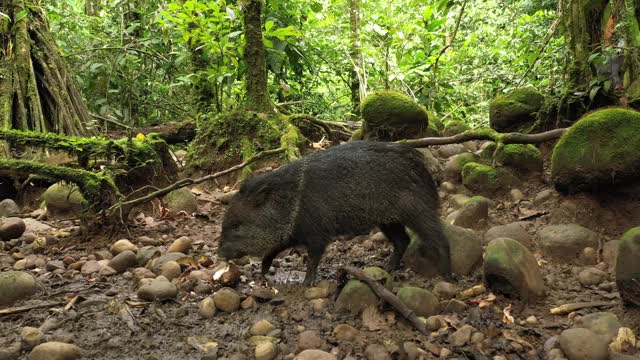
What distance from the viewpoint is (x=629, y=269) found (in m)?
2.80

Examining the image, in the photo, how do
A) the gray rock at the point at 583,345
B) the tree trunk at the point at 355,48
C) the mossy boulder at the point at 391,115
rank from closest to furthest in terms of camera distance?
the gray rock at the point at 583,345 → the mossy boulder at the point at 391,115 → the tree trunk at the point at 355,48

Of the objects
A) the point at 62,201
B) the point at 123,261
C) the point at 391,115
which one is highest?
the point at 391,115

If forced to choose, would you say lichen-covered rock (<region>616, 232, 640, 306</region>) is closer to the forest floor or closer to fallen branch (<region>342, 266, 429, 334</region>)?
the forest floor

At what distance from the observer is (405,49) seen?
9.23 metres

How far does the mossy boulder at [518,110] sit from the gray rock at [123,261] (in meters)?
3.81

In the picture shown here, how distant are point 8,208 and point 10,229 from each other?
922 mm

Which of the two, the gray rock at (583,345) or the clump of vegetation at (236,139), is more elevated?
the clump of vegetation at (236,139)

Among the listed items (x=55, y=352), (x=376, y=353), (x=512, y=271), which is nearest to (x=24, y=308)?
(x=55, y=352)

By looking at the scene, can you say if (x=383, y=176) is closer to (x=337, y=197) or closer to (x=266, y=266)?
(x=337, y=197)

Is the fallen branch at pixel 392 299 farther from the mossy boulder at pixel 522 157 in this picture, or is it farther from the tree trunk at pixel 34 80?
the tree trunk at pixel 34 80

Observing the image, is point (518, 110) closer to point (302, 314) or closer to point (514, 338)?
point (514, 338)

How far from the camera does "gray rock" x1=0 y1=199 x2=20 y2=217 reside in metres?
5.34

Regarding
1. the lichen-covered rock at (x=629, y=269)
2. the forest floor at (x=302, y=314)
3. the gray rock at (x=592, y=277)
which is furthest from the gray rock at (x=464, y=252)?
the lichen-covered rock at (x=629, y=269)

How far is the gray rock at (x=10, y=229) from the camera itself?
4598mm
